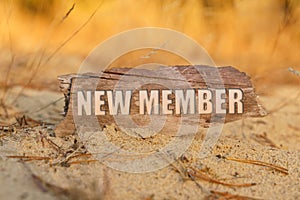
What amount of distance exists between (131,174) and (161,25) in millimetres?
1256

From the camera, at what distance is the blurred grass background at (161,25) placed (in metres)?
2.06

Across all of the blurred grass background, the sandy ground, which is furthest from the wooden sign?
the blurred grass background

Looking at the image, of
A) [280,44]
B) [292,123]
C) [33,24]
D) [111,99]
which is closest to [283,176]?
[111,99]

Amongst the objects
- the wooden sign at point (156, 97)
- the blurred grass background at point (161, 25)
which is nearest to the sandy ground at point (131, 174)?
the wooden sign at point (156, 97)

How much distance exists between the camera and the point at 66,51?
7.07 feet

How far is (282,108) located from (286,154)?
2.17 ft

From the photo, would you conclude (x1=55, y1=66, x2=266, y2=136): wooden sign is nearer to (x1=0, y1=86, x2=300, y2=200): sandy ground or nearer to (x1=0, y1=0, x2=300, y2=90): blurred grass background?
(x1=0, y1=86, x2=300, y2=200): sandy ground

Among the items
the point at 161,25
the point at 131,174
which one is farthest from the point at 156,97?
the point at 161,25

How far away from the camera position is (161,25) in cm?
212

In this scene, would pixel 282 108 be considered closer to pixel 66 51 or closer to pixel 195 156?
pixel 195 156

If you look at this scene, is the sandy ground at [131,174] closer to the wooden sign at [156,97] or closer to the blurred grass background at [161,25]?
the wooden sign at [156,97]

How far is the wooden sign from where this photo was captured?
116cm

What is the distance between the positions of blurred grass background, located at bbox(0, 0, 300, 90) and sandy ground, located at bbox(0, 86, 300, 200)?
852 millimetres

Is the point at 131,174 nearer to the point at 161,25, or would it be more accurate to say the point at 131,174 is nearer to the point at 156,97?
the point at 156,97
